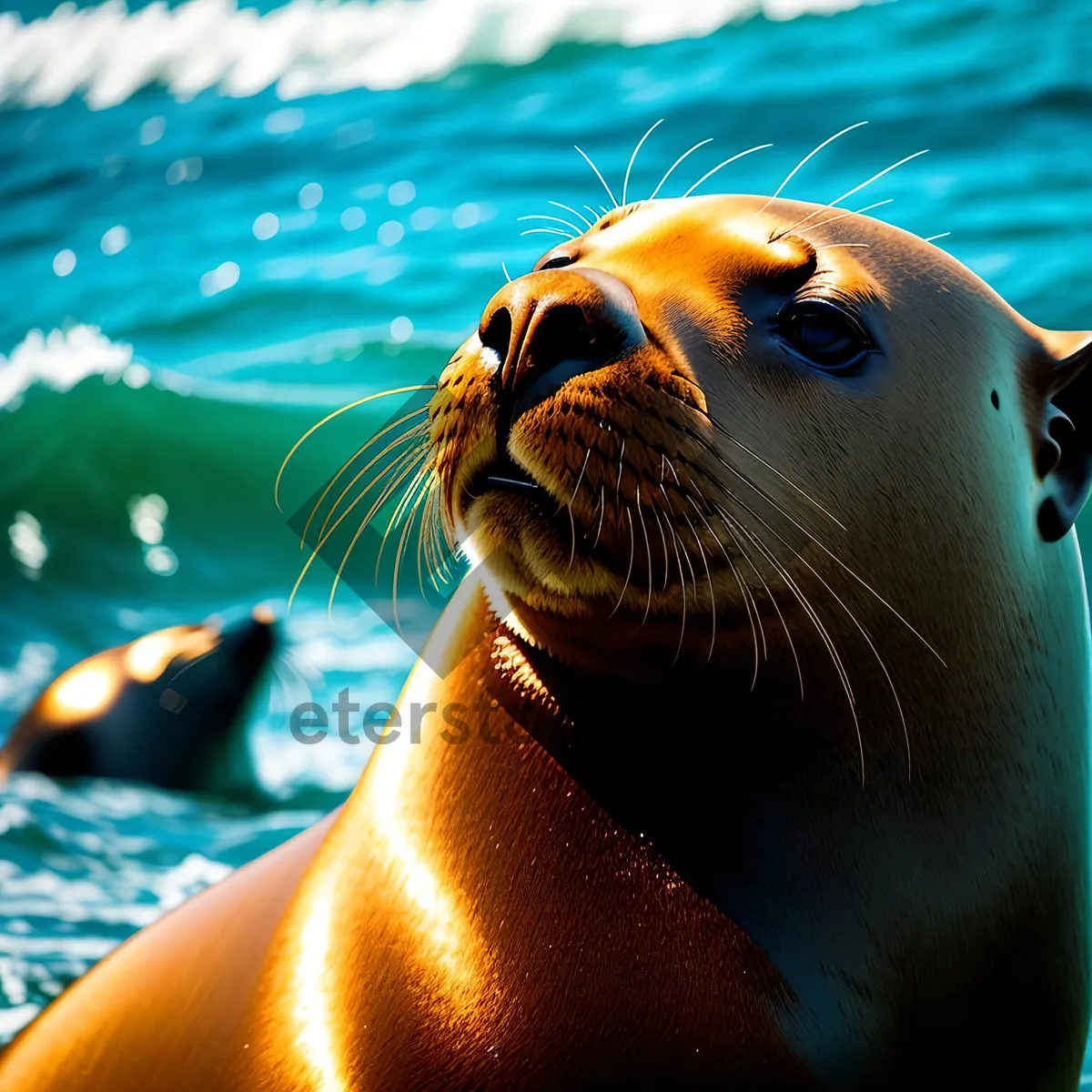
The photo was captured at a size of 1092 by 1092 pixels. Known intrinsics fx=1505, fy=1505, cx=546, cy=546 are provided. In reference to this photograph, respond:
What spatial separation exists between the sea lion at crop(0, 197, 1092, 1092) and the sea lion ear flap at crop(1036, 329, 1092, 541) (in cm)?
5

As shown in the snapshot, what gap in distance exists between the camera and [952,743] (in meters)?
2.13

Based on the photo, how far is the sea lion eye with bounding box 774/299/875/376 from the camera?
6.91ft

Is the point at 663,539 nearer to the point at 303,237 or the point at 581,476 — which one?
the point at 581,476

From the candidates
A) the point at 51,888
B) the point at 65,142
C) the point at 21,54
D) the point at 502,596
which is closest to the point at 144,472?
the point at 51,888

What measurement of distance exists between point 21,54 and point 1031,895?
19795 millimetres

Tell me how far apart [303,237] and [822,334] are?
36.6ft

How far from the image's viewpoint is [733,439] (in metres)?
2.00

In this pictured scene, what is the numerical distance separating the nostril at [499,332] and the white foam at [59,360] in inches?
374

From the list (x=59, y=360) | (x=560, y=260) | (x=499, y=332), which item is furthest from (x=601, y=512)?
(x=59, y=360)

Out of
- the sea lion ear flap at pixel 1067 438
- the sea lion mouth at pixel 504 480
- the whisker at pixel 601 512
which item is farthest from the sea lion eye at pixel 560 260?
the sea lion ear flap at pixel 1067 438

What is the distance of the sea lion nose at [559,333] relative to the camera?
1.93 meters

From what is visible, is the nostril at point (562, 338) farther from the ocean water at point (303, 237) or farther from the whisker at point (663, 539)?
the ocean water at point (303, 237)

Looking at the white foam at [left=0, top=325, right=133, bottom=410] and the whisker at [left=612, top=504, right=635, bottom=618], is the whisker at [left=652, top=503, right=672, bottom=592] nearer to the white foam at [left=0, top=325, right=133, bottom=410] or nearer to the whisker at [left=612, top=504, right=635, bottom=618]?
the whisker at [left=612, top=504, right=635, bottom=618]

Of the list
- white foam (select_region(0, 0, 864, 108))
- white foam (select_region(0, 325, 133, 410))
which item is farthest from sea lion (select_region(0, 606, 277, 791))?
white foam (select_region(0, 0, 864, 108))
